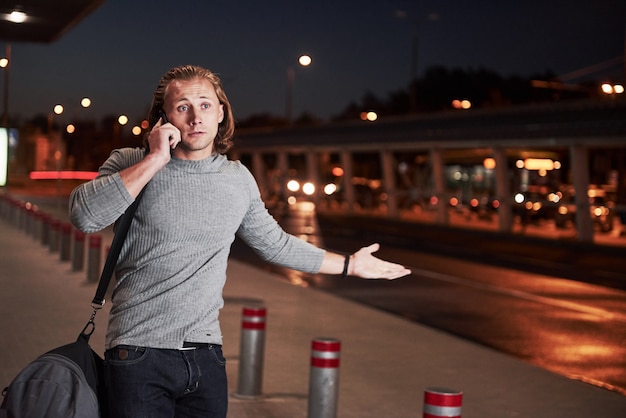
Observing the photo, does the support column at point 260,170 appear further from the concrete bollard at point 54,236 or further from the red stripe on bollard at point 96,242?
the red stripe on bollard at point 96,242

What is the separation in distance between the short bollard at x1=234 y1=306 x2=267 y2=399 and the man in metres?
4.78

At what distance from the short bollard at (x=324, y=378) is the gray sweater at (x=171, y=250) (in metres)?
3.59

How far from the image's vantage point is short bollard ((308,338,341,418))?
7508 mm

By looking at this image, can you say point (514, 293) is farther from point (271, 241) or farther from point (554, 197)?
point (554, 197)

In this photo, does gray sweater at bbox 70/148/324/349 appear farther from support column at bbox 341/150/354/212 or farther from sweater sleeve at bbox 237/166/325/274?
support column at bbox 341/150/354/212

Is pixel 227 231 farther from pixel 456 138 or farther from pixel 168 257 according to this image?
pixel 456 138

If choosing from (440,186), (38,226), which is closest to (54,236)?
(38,226)

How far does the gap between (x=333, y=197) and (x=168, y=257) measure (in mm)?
54337

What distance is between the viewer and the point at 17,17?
17.2m

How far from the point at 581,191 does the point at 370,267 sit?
91.6 ft

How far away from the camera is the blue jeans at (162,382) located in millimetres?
3764

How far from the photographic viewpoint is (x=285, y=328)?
13.1m

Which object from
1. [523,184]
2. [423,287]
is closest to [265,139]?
[523,184]

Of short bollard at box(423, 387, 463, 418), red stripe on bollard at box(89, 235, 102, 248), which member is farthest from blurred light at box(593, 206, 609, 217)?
short bollard at box(423, 387, 463, 418)
